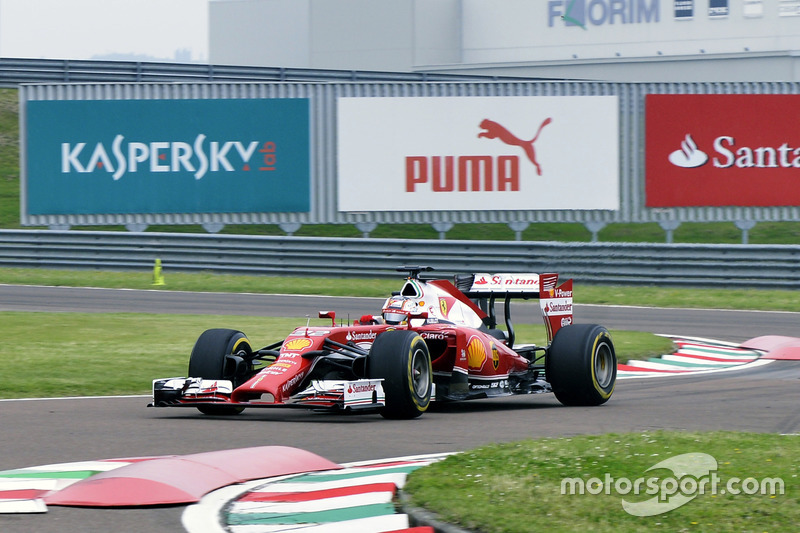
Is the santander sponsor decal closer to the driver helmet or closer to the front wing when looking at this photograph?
the driver helmet

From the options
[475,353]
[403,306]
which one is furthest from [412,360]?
[403,306]

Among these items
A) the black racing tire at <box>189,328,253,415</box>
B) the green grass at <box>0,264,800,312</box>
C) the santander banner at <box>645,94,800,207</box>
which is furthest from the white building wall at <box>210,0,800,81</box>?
the black racing tire at <box>189,328,253,415</box>

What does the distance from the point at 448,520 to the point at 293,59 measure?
49.7 meters

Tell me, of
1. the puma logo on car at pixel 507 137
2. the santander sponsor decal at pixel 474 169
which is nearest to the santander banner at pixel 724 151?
the puma logo on car at pixel 507 137

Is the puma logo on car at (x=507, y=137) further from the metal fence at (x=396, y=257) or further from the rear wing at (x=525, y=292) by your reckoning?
the rear wing at (x=525, y=292)

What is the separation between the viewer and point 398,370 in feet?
34.6

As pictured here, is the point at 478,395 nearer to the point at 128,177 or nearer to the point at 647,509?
the point at 647,509

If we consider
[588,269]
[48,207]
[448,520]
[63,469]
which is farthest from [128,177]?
[448,520]

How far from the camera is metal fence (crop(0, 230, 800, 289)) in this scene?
2520 cm

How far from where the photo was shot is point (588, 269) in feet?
85.6

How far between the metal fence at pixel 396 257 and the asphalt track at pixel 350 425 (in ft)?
30.7

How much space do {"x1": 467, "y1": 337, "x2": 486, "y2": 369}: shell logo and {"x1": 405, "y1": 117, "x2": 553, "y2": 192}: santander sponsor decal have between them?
1814cm

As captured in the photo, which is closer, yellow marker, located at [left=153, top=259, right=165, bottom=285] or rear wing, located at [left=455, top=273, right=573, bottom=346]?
rear wing, located at [left=455, top=273, right=573, bottom=346]

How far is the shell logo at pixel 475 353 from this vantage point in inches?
470
